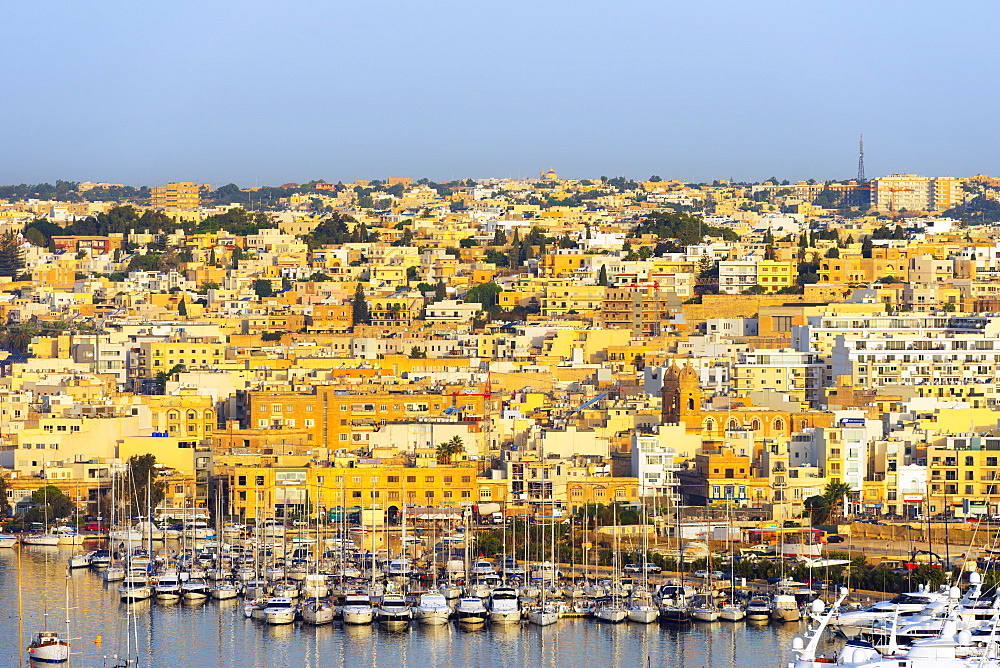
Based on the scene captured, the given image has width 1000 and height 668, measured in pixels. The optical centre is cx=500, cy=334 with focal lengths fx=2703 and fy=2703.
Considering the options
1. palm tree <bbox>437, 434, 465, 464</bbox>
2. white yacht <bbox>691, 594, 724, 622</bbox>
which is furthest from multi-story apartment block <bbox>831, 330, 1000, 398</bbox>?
white yacht <bbox>691, 594, 724, 622</bbox>

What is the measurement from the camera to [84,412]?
136 feet

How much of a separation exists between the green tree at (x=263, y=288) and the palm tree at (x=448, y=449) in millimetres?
27179

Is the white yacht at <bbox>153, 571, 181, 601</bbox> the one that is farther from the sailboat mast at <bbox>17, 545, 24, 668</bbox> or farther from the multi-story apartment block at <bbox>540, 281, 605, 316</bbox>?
the multi-story apartment block at <bbox>540, 281, 605, 316</bbox>

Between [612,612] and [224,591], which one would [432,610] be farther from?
[224,591]

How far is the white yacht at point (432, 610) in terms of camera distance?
29125 millimetres

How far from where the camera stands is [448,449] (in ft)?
125

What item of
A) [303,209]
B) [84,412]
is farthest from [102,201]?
[84,412]

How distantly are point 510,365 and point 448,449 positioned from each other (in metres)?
11.5

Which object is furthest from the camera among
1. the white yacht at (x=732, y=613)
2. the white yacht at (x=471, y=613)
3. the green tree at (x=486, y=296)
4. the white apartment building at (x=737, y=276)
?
the green tree at (x=486, y=296)

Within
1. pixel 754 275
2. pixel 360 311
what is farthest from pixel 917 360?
pixel 360 311

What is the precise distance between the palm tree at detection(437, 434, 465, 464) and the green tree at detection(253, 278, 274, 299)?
27.2 metres

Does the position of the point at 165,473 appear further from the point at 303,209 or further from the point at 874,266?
the point at 303,209

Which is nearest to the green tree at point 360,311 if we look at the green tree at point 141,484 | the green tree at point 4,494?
the green tree at point 141,484

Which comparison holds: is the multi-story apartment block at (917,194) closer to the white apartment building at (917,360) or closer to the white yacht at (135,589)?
the white apartment building at (917,360)
